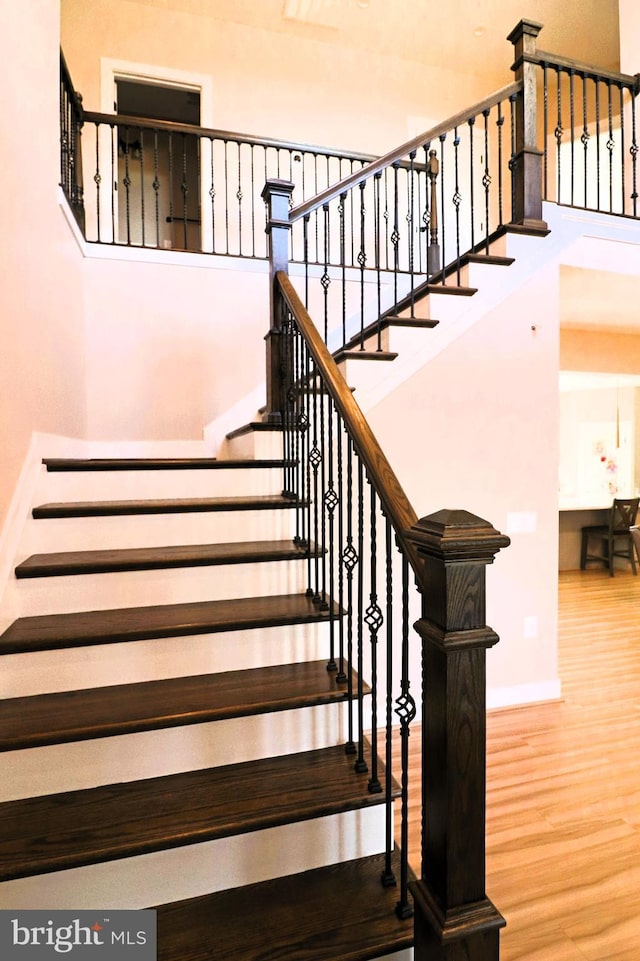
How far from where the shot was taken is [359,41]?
18.6ft

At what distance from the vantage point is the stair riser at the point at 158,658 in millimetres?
1718

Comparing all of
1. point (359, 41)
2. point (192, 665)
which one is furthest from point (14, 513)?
point (359, 41)

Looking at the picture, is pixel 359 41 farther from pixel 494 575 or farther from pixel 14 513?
pixel 14 513

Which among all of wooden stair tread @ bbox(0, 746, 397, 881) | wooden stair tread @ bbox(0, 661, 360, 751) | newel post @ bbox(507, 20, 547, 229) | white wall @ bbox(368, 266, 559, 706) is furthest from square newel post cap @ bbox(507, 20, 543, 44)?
wooden stair tread @ bbox(0, 746, 397, 881)

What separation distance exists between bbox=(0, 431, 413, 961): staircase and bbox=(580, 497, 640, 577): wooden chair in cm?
661

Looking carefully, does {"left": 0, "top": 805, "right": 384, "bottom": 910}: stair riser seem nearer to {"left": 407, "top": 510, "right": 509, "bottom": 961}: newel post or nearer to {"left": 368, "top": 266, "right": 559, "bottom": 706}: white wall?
{"left": 407, "top": 510, "right": 509, "bottom": 961}: newel post

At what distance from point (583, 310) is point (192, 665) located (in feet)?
15.5

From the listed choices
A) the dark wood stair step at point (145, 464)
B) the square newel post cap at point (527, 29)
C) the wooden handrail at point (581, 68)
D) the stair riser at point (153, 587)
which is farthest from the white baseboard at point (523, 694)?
the square newel post cap at point (527, 29)

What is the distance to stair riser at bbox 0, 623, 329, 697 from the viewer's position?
5.64ft

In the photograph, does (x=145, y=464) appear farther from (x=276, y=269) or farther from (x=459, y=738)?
(x=459, y=738)

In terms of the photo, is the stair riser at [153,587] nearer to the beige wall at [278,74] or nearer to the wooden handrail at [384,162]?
the wooden handrail at [384,162]

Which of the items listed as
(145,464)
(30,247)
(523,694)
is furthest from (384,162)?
(523,694)

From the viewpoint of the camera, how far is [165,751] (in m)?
1.62

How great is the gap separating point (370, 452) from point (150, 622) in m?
0.95
